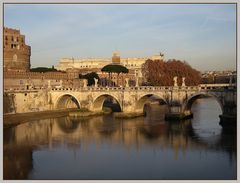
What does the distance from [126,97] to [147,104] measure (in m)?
10.3

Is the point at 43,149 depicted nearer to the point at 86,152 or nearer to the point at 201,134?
the point at 86,152

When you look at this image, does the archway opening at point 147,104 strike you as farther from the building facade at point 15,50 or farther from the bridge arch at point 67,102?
the building facade at point 15,50

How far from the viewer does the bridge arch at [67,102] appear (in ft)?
102

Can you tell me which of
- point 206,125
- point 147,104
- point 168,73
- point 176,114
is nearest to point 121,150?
point 206,125

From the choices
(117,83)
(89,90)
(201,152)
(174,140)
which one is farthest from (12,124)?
(117,83)

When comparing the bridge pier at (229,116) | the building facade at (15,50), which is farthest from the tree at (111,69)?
the bridge pier at (229,116)

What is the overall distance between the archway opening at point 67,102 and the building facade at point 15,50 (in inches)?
332

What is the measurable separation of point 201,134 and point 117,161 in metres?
6.66

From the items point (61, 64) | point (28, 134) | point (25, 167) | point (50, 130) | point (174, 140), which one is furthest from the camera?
point (61, 64)

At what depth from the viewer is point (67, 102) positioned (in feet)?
106

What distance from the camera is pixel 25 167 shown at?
1448 cm

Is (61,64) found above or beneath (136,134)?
above

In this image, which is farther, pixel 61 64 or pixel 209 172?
pixel 61 64

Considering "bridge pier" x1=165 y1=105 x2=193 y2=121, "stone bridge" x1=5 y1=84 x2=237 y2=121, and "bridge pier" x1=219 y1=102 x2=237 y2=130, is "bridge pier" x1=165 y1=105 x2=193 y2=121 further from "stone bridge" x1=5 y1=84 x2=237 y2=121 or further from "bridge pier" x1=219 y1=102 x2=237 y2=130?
"bridge pier" x1=219 y1=102 x2=237 y2=130
